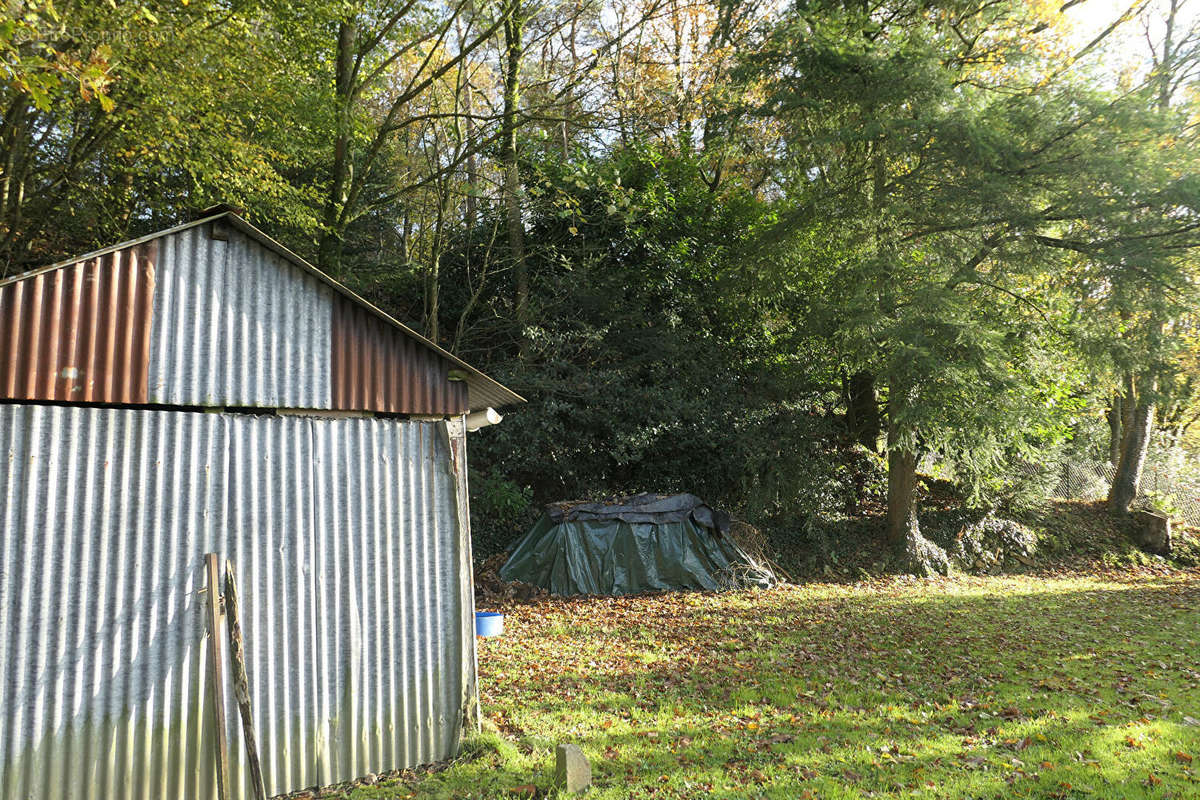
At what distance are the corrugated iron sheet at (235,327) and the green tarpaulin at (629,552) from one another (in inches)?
307

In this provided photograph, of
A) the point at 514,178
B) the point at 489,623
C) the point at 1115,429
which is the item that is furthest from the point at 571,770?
the point at 1115,429

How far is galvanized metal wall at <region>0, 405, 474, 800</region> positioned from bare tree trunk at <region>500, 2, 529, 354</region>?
957 cm

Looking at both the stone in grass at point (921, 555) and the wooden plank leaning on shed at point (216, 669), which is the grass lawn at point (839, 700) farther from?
the stone in grass at point (921, 555)

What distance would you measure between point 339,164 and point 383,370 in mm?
8903

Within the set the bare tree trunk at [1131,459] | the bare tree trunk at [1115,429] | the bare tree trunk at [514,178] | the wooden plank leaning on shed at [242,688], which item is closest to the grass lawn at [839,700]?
the wooden plank leaning on shed at [242,688]

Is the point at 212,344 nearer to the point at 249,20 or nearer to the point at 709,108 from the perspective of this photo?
the point at 249,20

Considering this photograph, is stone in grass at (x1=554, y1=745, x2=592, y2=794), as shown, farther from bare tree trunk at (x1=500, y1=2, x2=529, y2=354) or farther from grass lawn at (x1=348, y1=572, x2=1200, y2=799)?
bare tree trunk at (x1=500, y1=2, x2=529, y2=354)

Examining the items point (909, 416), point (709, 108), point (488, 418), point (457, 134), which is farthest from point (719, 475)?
point (488, 418)

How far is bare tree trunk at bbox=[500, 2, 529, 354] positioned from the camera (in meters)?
14.3

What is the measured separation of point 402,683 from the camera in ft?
16.9

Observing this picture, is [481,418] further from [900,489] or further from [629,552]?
[900,489]

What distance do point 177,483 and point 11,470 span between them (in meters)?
0.82

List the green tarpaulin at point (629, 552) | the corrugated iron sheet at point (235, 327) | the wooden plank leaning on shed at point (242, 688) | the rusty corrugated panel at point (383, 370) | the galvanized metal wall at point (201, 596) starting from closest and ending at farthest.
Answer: the galvanized metal wall at point (201, 596) < the wooden plank leaning on shed at point (242, 688) < the corrugated iron sheet at point (235, 327) < the rusty corrugated panel at point (383, 370) < the green tarpaulin at point (629, 552)

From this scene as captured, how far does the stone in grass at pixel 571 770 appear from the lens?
4738 millimetres
